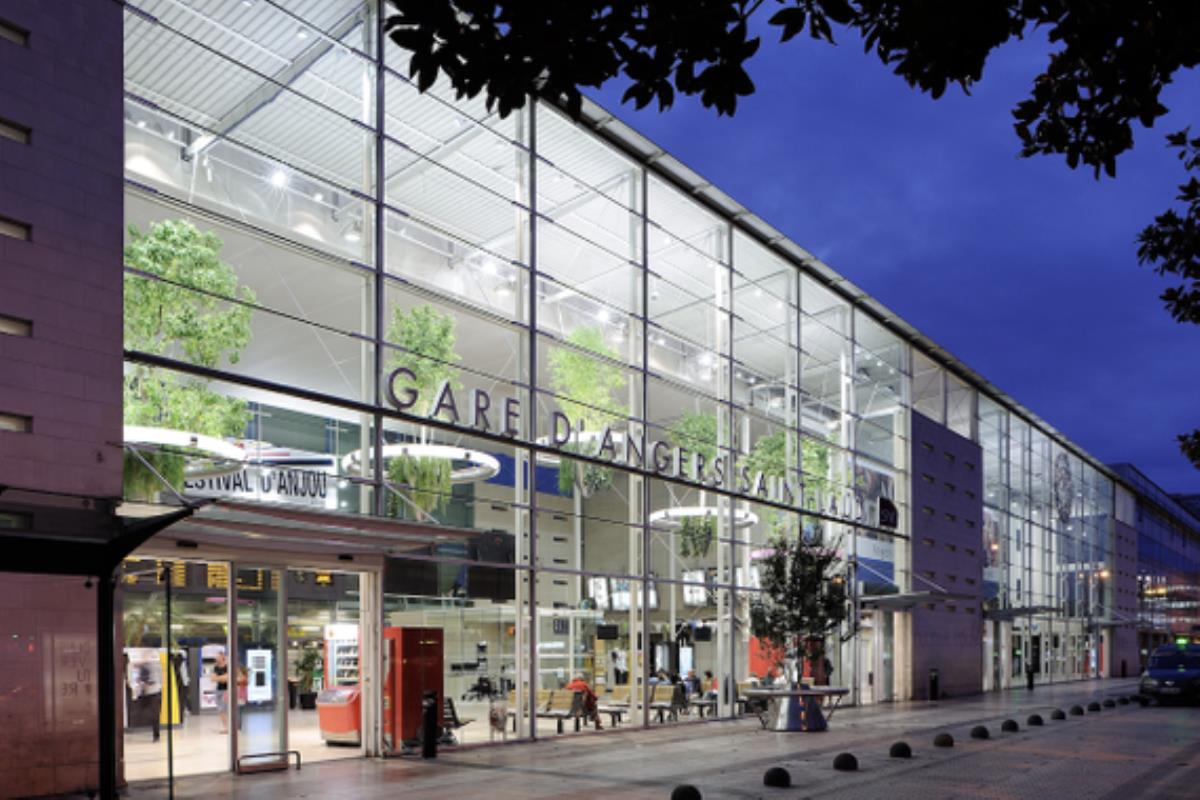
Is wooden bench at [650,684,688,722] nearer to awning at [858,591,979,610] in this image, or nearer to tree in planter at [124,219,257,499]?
awning at [858,591,979,610]

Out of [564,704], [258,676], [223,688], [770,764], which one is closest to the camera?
[223,688]

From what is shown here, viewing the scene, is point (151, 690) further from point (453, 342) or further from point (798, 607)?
point (798, 607)

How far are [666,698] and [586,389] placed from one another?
6.02 metres

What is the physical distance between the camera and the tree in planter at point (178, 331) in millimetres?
13266

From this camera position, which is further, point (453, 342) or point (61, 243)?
point (453, 342)

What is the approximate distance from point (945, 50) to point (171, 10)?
14.2 meters

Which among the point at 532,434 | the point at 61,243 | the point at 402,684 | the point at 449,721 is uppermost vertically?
the point at 61,243

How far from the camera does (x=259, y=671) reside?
14.1 meters

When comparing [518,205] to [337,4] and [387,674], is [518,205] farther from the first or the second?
[387,674]

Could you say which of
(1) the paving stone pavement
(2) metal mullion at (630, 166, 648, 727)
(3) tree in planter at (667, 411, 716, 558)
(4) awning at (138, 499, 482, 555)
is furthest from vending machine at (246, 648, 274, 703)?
(3) tree in planter at (667, 411, 716, 558)

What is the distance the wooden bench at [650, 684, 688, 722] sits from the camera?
22219mm

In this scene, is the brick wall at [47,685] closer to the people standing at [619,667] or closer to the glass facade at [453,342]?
the glass facade at [453,342]

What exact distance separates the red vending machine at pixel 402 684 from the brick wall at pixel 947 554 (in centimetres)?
2027

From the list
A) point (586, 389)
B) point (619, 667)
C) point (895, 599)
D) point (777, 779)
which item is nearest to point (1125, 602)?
point (895, 599)
